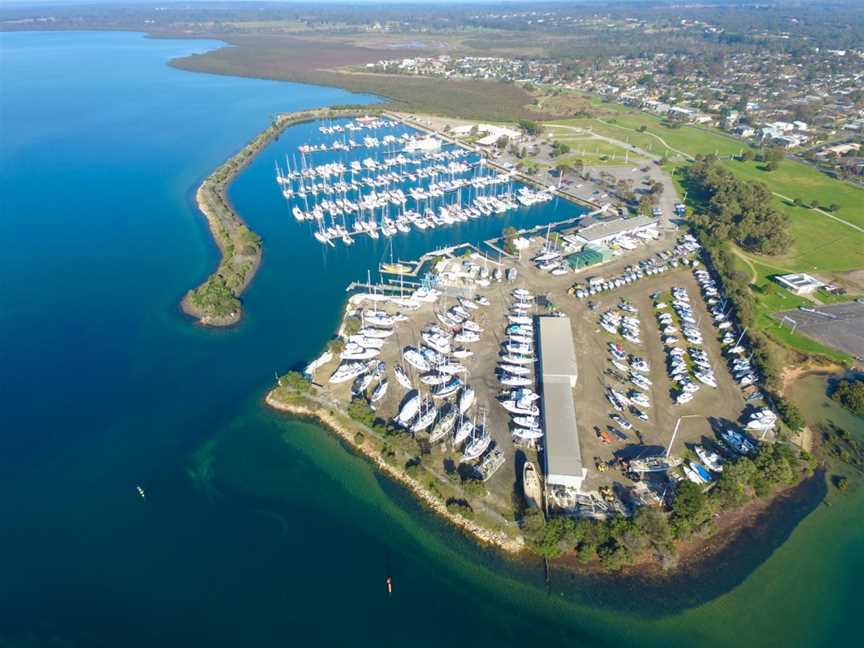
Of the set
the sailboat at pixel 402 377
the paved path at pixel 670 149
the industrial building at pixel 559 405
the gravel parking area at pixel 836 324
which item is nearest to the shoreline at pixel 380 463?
the industrial building at pixel 559 405

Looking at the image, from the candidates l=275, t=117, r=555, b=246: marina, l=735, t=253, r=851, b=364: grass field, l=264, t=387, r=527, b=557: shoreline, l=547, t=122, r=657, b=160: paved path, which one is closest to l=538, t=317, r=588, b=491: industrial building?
l=264, t=387, r=527, b=557: shoreline

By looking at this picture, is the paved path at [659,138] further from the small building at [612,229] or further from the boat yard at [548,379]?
the boat yard at [548,379]

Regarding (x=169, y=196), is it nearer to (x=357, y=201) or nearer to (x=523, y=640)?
(x=357, y=201)

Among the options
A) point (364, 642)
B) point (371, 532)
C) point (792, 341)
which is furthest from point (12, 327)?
point (792, 341)

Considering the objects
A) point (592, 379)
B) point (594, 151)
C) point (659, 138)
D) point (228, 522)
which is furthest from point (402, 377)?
point (659, 138)

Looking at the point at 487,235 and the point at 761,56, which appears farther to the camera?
the point at 761,56

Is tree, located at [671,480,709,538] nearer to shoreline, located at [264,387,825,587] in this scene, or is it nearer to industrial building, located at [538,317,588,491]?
shoreline, located at [264,387,825,587]
